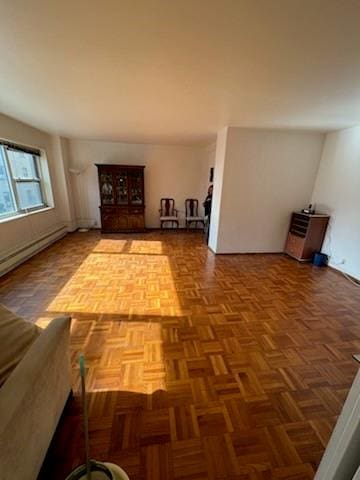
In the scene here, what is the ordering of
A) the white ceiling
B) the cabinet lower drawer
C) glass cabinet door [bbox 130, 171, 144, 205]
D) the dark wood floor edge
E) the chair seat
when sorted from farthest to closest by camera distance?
the chair seat
glass cabinet door [bbox 130, 171, 144, 205]
the cabinet lower drawer
the dark wood floor edge
the white ceiling

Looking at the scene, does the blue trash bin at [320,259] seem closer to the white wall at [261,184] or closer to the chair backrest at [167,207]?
the white wall at [261,184]

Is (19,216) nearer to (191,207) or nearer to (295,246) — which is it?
(191,207)

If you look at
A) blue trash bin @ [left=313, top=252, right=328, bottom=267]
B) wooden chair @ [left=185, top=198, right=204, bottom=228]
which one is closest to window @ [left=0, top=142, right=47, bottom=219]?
wooden chair @ [left=185, top=198, right=204, bottom=228]

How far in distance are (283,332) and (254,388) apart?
795 millimetres

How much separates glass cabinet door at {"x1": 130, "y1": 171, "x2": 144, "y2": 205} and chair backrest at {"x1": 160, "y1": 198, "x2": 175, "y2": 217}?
0.66 meters

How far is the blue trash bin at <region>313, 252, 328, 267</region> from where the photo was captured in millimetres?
→ 3881

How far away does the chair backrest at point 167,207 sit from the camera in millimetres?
6106

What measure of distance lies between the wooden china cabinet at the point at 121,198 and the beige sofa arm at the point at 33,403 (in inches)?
180

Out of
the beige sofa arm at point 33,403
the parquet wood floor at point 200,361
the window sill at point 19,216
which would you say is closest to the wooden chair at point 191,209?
the parquet wood floor at point 200,361

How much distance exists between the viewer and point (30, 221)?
3955 millimetres

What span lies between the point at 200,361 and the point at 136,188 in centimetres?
473

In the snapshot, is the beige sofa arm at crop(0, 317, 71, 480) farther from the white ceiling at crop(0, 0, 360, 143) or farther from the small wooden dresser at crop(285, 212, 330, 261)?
the small wooden dresser at crop(285, 212, 330, 261)

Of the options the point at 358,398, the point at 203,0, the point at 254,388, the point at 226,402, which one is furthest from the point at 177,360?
the point at 203,0

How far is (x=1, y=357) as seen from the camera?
1.00m
